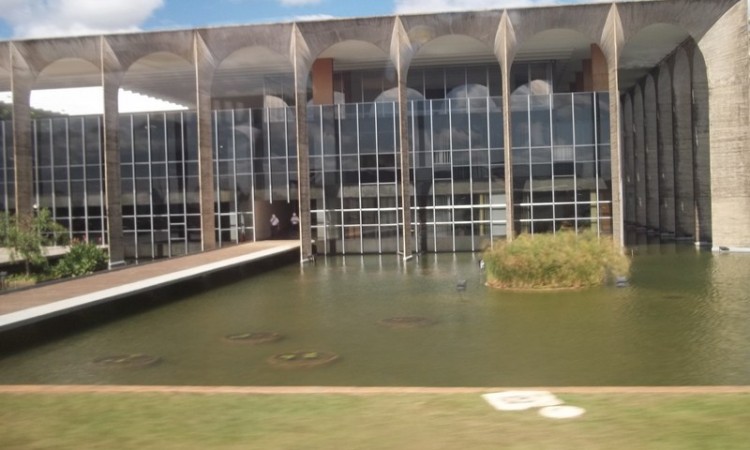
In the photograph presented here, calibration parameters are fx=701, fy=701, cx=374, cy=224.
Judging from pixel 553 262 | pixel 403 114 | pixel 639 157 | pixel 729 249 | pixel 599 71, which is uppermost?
pixel 599 71

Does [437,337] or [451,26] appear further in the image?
[451,26]

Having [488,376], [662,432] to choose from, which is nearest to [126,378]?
[488,376]

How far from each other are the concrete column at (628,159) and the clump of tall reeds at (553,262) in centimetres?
2585

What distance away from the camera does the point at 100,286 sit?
18.3 metres

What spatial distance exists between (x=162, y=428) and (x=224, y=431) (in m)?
0.63

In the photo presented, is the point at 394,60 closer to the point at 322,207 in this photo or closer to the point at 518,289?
the point at 322,207

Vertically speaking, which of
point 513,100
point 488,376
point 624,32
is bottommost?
point 488,376

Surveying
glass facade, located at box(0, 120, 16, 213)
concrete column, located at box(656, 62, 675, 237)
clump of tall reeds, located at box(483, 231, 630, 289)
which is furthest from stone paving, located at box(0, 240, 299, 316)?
concrete column, located at box(656, 62, 675, 237)

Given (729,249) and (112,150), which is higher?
(112,150)

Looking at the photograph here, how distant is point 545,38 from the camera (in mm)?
31250

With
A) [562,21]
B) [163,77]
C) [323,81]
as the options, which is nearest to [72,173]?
[163,77]

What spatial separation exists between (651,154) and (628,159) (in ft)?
21.4

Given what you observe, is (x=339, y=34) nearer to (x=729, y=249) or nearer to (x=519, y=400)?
(x=729, y=249)

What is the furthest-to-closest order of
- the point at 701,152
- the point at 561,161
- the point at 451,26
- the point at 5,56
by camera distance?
the point at 5,56 < the point at 561,161 < the point at 701,152 < the point at 451,26
